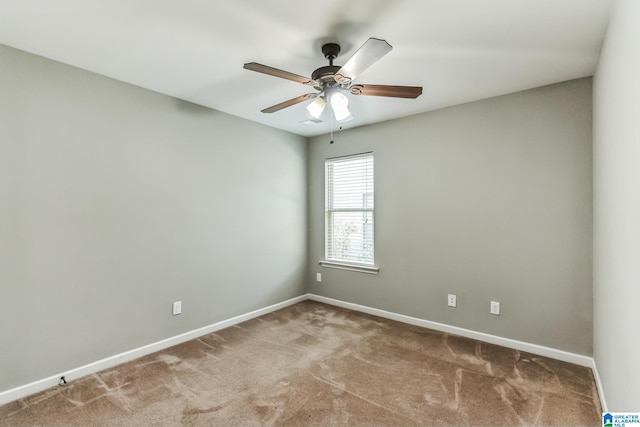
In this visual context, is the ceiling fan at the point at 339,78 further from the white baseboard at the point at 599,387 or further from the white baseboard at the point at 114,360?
the white baseboard at the point at 114,360

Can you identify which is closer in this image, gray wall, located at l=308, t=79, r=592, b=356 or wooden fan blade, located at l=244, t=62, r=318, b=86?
wooden fan blade, located at l=244, t=62, r=318, b=86

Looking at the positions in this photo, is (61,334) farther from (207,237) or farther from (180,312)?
(207,237)

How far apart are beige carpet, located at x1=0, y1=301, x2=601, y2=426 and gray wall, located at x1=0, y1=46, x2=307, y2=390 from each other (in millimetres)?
361

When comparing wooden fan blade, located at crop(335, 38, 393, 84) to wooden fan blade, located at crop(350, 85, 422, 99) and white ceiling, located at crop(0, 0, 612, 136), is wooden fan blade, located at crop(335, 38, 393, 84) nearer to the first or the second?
wooden fan blade, located at crop(350, 85, 422, 99)

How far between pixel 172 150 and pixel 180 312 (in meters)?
1.63

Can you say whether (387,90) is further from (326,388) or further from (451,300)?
(451,300)

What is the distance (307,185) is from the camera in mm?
4590

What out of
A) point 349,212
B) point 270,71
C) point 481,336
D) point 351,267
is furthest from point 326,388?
point 349,212

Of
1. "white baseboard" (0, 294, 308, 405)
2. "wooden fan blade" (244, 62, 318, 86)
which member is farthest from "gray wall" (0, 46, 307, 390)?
"wooden fan blade" (244, 62, 318, 86)

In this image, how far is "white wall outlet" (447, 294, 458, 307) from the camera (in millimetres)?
3264

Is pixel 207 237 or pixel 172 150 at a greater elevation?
pixel 172 150

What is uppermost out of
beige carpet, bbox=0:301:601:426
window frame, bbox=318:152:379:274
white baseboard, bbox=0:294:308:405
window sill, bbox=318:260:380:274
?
window frame, bbox=318:152:379:274

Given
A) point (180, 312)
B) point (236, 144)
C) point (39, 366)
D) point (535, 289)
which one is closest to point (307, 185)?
Result: point (236, 144)

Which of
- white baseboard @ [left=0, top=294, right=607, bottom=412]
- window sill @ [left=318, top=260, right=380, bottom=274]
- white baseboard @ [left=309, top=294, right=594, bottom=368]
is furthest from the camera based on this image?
window sill @ [left=318, top=260, right=380, bottom=274]
